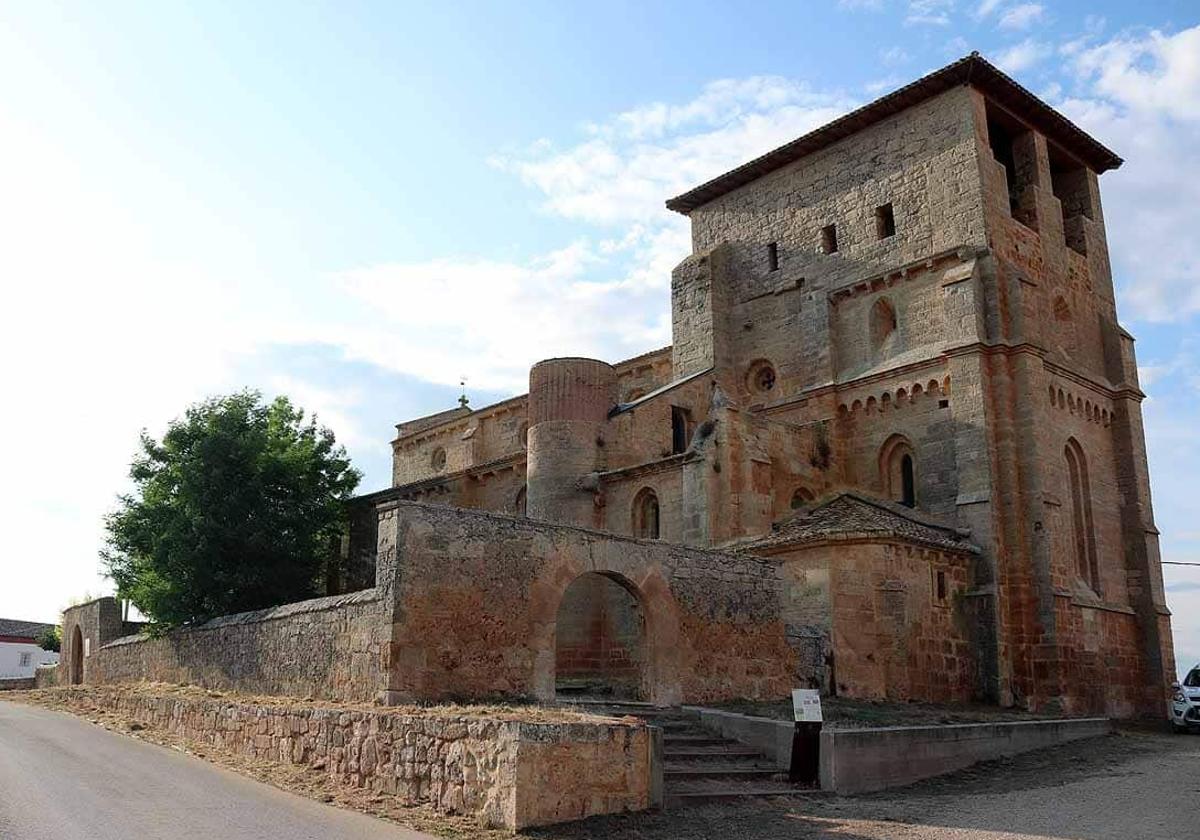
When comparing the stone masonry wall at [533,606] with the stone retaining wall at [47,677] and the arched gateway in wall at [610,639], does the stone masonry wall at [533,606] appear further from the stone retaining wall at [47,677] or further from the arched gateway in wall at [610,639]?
the stone retaining wall at [47,677]

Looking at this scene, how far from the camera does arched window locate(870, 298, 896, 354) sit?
1064 inches

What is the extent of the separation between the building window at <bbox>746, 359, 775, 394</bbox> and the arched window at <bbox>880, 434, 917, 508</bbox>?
468cm

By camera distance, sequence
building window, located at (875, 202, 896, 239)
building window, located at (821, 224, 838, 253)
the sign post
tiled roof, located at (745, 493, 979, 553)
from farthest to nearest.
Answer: building window, located at (821, 224, 838, 253) → building window, located at (875, 202, 896, 239) → tiled roof, located at (745, 493, 979, 553) → the sign post

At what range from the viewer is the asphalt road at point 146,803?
27.7 ft

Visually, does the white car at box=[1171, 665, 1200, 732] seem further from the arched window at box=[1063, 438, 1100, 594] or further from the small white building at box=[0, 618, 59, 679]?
the small white building at box=[0, 618, 59, 679]

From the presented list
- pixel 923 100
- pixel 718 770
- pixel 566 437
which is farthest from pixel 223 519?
→ pixel 923 100

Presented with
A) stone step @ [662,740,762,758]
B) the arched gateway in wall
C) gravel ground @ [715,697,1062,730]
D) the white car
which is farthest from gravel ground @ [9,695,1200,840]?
the white car

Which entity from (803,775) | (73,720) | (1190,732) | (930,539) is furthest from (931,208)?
(73,720)

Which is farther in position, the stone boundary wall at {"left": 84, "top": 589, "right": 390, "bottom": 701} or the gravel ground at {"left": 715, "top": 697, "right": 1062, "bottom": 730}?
the gravel ground at {"left": 715, "top": 697, "right": 1062, "bottom": 730}

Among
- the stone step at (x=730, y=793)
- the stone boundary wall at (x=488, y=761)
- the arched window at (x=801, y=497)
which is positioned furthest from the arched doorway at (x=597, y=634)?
the stone boundary wall at (x=488, y=761)

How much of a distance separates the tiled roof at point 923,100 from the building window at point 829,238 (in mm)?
2547

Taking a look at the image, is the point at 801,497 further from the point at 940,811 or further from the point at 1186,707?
the point at 940,811

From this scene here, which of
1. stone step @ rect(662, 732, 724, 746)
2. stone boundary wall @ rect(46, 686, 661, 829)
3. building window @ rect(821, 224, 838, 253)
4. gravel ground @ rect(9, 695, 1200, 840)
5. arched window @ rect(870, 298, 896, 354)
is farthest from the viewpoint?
building window @ rect(821, 224, 838, 253)

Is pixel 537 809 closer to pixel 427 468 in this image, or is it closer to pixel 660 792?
pixel 660 792
